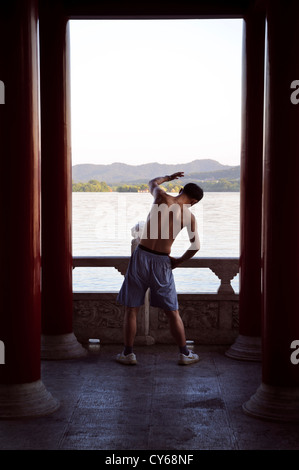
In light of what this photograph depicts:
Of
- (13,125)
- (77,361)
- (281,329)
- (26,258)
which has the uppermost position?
(13,125)

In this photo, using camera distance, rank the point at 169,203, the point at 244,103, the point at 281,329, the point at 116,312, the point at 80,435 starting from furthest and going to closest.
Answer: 1. the point at 116,312
2. the point at 244,103
3. the point at 169,203
4. the point at 281,329
5. the point at 80,435

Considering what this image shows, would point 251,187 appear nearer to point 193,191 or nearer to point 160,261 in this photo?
point 193,191

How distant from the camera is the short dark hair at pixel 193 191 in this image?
6.25 meters

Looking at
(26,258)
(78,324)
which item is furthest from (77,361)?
(26,258)

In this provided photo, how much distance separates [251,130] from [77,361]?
2880mm

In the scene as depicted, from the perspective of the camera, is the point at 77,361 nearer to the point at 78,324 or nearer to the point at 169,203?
the point at 78,324

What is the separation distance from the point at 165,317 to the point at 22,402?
2.76 metres

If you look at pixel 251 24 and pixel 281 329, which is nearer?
pixel 281 329

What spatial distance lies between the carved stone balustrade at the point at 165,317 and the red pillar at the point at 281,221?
2403 millimetres

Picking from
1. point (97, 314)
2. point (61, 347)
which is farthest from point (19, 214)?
point (97, 314)

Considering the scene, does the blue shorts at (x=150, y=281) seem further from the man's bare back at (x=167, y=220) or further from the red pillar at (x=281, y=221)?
the red pillar at (x=281, y=221)

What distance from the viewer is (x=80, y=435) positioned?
14.1ft

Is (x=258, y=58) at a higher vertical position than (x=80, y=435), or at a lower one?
higher

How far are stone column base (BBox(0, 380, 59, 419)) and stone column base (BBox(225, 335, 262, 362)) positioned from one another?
8.00 feet
